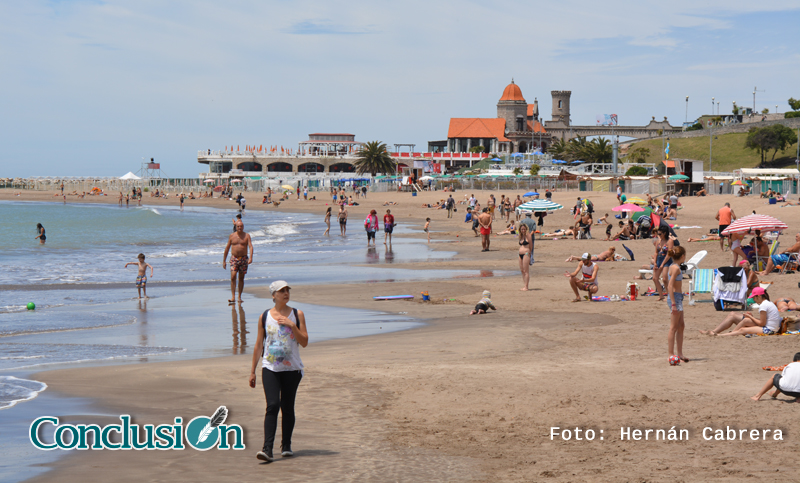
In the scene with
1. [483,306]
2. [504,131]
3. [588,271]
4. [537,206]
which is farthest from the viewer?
[504,131]

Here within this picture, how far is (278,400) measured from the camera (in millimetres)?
5949

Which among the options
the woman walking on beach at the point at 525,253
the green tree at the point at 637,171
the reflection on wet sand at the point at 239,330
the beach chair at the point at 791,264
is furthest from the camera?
the green tree at the point at 637,171

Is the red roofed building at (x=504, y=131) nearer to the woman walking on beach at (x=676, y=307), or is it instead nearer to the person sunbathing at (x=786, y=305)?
the person sunbathing at (x=786, y=305)

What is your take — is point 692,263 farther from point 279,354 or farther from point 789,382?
point 279,354

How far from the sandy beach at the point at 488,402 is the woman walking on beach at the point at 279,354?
0.37 m

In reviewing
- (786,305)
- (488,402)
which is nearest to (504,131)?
(786,305)

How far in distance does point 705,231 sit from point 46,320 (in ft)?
79.6

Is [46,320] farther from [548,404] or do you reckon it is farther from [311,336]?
[548,404]

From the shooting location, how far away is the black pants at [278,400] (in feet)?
19.4

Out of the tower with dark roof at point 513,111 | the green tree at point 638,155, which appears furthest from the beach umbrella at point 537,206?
the tower with dark roof at point 513,111

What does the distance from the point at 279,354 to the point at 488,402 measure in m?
2.52

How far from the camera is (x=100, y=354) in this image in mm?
10422

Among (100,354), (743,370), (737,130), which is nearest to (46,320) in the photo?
(100,354)

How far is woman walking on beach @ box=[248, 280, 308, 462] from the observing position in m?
5.87
